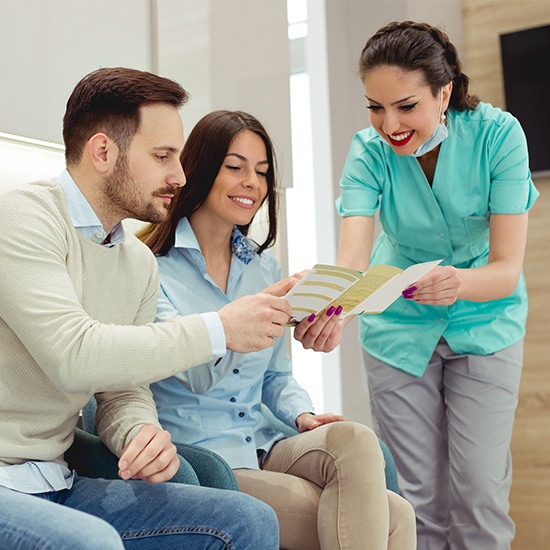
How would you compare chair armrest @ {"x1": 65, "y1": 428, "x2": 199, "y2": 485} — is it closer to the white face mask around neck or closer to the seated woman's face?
the seated woman's face

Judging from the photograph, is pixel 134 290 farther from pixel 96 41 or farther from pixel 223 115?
pixel 96 41

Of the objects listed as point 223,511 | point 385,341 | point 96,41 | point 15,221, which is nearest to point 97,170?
point 15,221

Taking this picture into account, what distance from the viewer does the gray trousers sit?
2186mm

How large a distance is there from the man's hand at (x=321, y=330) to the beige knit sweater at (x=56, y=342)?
1.21ft

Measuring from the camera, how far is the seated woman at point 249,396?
1.58 meters

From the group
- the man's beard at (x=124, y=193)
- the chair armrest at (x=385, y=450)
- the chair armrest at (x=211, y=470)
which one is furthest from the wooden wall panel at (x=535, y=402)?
the man's beard at (x=124, y=193)

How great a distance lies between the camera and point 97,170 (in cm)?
143

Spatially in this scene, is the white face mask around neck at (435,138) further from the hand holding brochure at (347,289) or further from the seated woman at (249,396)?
the hand holding brochure at (347,289)

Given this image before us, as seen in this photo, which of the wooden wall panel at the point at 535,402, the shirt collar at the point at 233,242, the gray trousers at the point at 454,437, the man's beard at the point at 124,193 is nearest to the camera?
the man's beard at the point at 124,193

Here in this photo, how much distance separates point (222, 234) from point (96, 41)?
675 millimetres

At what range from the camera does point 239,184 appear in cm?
191

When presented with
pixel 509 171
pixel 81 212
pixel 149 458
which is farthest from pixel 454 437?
pixel 81 212

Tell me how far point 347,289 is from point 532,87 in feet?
7.04

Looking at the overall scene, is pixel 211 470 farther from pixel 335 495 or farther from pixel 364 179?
pixel 364 179
